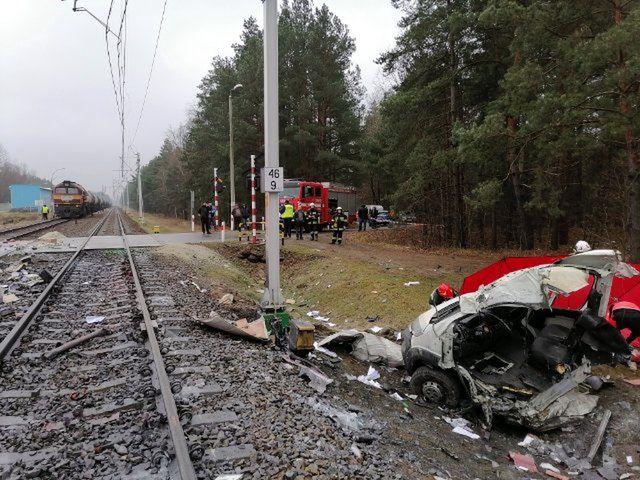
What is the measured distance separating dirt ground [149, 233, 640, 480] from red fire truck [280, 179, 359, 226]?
11959 millimetres

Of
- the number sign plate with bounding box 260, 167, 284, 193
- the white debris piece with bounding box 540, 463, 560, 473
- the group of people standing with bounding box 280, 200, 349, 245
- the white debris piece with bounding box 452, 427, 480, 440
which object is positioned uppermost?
the number sign plate with bounding box 260, 167, 284, 193

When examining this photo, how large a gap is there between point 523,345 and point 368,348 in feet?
7.60

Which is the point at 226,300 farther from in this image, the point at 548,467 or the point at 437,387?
the point at 548,467

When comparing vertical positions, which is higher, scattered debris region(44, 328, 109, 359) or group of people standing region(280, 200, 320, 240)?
group of people standing region(280, 200, 320, 240)

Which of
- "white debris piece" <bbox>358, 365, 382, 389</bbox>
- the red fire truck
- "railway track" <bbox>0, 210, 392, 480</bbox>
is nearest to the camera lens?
"railway track" <bbox>0, 210, 392, 480</bbox>

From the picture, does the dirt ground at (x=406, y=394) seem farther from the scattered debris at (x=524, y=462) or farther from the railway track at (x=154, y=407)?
the railway track at (x=154, y=407)

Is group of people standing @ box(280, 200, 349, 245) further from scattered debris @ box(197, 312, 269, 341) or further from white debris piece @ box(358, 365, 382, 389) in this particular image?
white debris piece @ box(358, 365, 382, 389)

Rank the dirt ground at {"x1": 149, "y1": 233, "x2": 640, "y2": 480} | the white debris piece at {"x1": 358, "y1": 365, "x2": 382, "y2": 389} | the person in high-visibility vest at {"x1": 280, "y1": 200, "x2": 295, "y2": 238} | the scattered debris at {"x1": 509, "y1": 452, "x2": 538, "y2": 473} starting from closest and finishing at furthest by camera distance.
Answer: the dirt ground at {"x1": 149, "y1": 233, "x2": 640, "y2": 480} < the scattered debris at {"x1": 509, "y1": 452, "x2": 538, "y2": 473} < the white debris piece at {"x1": 358, "y1": 365, "x2": 382, "y2": 389} < the person in high-visibility vest at {"x1": 280, "y1": 200, "x2": 295, "y2": 238}

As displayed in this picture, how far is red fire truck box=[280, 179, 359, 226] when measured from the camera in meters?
27.9

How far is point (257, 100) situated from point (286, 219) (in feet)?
52.9

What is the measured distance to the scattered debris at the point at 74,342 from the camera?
19.2 feet

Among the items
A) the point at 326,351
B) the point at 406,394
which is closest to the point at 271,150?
the point at 326,351

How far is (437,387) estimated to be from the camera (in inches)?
240

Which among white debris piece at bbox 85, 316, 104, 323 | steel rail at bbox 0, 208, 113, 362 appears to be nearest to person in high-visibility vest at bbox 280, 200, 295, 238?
steel rail at bbox 0, 208, 113, 362
